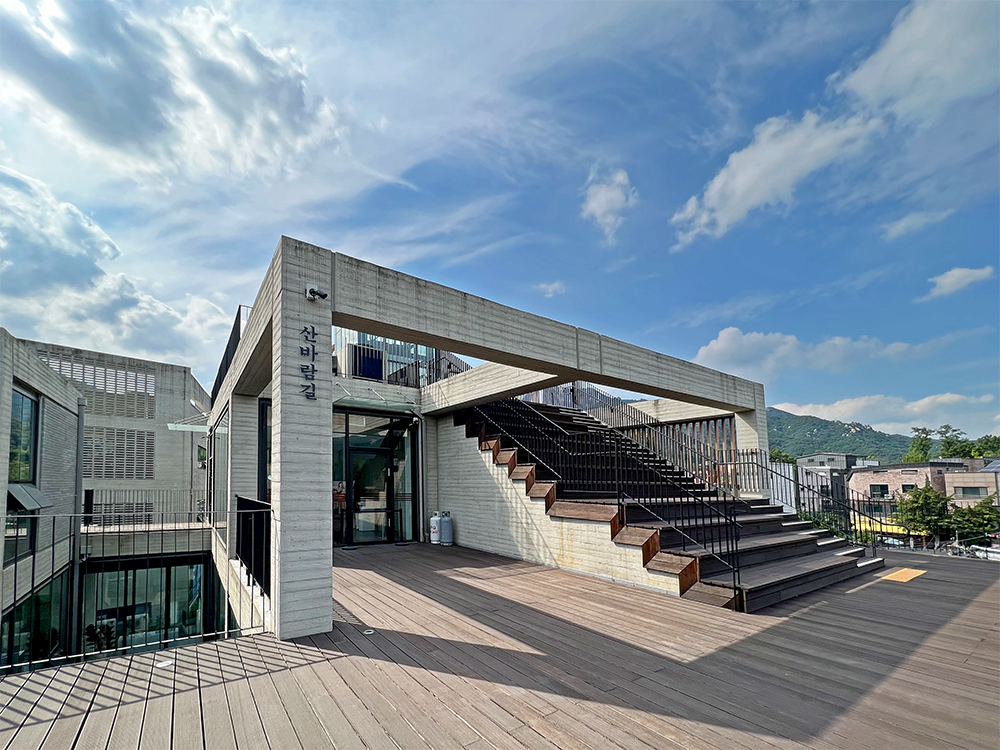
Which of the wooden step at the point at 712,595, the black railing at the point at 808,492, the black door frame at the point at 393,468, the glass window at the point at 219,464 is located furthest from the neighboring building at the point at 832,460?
the glass window at the point at 219,464

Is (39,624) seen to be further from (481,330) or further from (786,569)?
(786,569)

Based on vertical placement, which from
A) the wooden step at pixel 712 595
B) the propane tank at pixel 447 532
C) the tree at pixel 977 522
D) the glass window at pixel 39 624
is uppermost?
the wooden step at pixel 712 595

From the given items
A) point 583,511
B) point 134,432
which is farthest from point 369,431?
point 134,432

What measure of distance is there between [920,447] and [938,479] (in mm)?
59571

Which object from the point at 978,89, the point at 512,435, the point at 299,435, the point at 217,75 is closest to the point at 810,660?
the point at 299,435

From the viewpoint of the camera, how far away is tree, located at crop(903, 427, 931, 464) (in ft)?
264

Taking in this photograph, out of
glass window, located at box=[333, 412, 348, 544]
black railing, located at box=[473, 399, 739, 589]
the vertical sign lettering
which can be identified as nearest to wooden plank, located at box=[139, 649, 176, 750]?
the vertical sign lettering

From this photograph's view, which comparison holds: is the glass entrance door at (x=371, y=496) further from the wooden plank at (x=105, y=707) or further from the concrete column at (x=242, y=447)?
the wooden plank at (x=105, y=707)

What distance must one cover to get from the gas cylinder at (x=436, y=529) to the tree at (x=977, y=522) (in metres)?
30.6

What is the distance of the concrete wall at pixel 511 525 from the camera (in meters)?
6.59

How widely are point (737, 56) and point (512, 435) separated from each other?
26.9ft

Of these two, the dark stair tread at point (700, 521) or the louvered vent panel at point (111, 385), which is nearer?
the dark stair tread at point (700, 521)

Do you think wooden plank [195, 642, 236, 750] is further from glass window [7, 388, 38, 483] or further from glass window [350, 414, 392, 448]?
glass window [350, 414, 392, 448]

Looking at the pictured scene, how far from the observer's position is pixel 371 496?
10984mm
